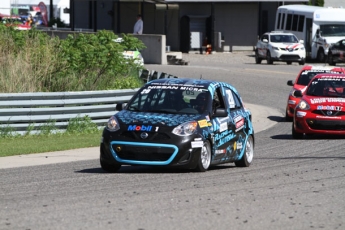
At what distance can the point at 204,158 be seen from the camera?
1391cm

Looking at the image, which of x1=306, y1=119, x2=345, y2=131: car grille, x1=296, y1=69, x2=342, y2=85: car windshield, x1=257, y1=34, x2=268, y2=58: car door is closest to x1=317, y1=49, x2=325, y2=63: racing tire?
x1=257, y1=34, x2=268, y2=58: car door

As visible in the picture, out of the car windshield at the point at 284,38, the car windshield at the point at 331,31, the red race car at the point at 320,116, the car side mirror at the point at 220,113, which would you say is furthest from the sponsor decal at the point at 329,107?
the car windshield at the point at 331,31

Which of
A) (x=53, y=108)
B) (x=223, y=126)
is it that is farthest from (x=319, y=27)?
(x=223, y=126)

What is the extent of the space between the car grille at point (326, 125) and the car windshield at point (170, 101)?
719cm

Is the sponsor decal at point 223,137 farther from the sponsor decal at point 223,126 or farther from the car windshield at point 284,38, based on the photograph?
the car windshield at point 284,38

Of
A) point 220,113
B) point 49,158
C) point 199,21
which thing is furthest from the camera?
point 199,21

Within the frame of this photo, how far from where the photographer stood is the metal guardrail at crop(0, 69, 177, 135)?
65.2ft

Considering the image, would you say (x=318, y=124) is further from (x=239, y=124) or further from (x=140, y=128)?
(x=140, y=128)

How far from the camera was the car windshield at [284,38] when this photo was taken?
4872cm

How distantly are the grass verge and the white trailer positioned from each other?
103ft

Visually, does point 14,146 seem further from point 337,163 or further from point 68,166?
point 337,163

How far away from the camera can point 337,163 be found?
15.7m

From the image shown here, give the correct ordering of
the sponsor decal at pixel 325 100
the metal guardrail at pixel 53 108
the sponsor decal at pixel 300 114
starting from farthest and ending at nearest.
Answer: the sponsor decal at pixel 325 100
the sponsor decal at pixel 300 114
the metal guardrail at pixel 53 108

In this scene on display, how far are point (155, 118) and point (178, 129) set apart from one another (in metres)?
0.40
